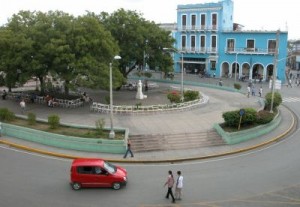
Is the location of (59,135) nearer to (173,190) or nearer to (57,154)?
(57,154)

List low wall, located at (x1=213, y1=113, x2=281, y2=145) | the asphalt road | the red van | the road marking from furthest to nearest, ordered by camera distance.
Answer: the road marking → low wall, located at (x1=213, y1=113, x2=281, y2=145) → the red van → the asphalt road

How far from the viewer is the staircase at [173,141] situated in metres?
23.6

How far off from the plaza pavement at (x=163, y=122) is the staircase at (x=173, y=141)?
22.2 inches

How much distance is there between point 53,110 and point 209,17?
115 ft

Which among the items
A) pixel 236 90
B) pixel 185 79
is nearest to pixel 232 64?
pixel 185 79

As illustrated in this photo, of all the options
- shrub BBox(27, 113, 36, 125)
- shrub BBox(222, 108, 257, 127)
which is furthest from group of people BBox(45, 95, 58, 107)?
shrub BBox(222, 108, 257, 127)

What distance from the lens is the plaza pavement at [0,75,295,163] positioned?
22391 mm

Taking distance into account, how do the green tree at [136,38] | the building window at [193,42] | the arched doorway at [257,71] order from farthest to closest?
the building window at [193,42] → the arched doorway at [257,71] → the green tree at [136,38]

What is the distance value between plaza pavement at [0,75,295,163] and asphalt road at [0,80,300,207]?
1000 mm

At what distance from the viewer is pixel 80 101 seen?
35.4m

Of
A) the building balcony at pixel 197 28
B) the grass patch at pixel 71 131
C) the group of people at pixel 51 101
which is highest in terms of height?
the building balcony at pixel 197 28

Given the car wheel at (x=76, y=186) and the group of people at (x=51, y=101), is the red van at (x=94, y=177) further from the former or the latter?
the group of people at (x=51, y=101)

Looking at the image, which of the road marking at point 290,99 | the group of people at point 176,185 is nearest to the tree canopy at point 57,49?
the group of people at point 176,185

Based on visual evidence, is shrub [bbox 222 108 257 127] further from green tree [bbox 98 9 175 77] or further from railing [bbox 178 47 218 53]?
railing [bbox 178 47 218 53]
